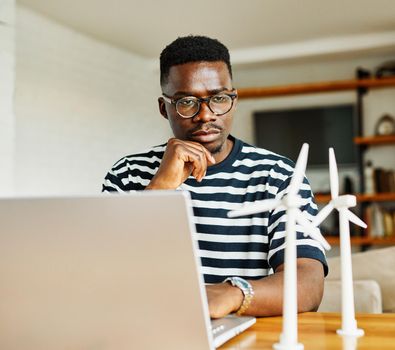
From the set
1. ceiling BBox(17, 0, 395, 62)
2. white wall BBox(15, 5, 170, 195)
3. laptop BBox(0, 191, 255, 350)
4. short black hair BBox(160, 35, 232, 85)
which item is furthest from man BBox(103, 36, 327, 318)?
ceiling BBox(17, 0, 395, 62)

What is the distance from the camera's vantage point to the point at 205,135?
151 centimetres

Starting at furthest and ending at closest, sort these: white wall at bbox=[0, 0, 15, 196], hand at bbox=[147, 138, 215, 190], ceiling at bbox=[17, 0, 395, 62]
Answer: ceiling at bbox=[17, 0, 395, 62] < white wall at bbox=[0, 0, 15, 196] < hand at bbox=[147, 138, 215, 190]

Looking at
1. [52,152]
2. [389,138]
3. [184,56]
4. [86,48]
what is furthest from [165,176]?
[389,138]

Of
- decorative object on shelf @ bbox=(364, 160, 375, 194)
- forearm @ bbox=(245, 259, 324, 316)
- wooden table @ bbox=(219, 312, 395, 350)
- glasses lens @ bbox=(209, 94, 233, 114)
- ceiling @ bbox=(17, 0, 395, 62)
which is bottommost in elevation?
wooden table @ bbox=(219, 312, 395, 350)

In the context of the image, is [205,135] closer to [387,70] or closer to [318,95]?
[387,70]

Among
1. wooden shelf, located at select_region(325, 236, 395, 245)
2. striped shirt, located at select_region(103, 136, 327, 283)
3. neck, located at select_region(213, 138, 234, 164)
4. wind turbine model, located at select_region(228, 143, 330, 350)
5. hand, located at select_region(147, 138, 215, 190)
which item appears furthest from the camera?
wooden shelf, located at select_region(325, 236, 395, 245)

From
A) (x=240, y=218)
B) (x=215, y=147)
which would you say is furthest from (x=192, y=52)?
(x=240, y=218)

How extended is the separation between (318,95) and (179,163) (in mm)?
5418

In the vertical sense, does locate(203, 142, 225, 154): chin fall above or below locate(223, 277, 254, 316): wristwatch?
above

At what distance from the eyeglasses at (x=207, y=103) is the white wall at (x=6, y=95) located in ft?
8.66

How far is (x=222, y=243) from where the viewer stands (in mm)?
1508

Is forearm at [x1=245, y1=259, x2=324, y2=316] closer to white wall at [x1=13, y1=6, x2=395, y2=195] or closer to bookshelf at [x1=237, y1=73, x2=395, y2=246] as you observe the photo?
white wall at [x1=13, y1=6, x2=395, y2=195]

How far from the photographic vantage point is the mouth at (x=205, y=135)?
1.51m

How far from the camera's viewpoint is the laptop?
73cm
